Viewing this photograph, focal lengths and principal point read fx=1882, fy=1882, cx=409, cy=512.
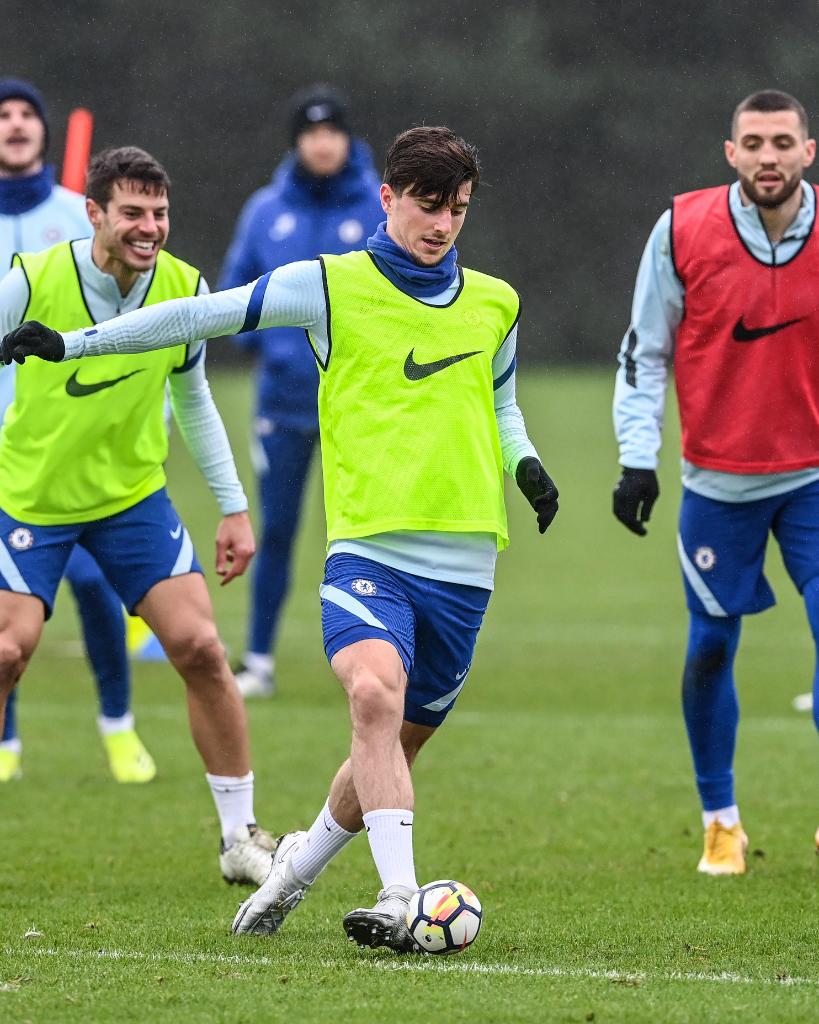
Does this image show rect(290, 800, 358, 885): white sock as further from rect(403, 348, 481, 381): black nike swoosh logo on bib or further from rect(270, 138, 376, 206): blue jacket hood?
rect(270, 138, 376, 206): blue jacket hood

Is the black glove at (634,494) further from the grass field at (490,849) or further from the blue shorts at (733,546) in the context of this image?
the grass field at (490,849)

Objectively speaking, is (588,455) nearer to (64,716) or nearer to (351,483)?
(64,716)

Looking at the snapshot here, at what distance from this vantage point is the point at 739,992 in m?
4.40

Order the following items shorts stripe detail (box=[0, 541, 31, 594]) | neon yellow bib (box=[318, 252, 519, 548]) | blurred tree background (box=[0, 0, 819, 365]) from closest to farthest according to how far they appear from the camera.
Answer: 1. neon yellow bib (box=[318, 252, 519, 548])
2. shorts stripe detail (box=[0, 541, 31, 594])
3. blurred tree background (box=[0, 0, 819, 365])

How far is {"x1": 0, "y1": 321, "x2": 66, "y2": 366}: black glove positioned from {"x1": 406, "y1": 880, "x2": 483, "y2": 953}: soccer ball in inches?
65.9

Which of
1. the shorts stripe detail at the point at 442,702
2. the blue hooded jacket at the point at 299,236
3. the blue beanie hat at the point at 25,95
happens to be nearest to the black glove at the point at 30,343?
the shorts stripe detail at the point at 442,702

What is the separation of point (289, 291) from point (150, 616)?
1.52m

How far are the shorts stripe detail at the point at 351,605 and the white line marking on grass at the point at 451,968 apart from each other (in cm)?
84

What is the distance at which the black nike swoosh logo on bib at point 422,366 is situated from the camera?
197 inches

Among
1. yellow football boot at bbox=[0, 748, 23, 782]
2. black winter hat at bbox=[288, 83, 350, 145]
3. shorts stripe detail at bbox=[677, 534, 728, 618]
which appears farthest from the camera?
black winter hat at bbox=[288, 83, 350, 145]

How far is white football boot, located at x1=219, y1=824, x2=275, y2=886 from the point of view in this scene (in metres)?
5.99

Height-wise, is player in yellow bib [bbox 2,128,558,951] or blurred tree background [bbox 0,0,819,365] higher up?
blurred tree background [bbox 0,0,819,365]

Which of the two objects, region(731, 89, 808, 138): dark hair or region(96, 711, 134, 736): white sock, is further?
region(96, 711, 134, 736): white sock

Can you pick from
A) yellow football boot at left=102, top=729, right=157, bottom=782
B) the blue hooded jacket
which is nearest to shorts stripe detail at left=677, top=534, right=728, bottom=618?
yellow football boot at left=102, top=729, right=157, bottom=782
